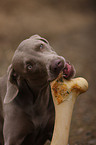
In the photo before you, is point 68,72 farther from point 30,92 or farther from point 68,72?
point 30,92

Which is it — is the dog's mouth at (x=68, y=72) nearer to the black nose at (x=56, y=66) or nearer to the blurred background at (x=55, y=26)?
the black nose at (x=56, y=66)

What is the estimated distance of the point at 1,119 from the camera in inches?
114

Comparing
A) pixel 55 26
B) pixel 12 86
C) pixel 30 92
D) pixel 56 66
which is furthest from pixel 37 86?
pixel 55 26

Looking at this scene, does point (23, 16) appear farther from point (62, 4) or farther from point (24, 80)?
point (24, 80)

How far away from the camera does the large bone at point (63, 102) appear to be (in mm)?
2316

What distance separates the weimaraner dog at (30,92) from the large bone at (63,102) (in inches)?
3.3

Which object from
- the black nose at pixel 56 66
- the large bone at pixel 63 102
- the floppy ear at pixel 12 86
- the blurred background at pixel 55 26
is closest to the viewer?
the black nose at pixel 56 66

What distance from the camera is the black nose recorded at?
2213 mm

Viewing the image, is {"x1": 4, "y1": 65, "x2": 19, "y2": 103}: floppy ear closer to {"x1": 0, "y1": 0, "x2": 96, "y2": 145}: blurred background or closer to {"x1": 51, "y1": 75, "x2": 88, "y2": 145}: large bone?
{"x1": 51, "y1": 75, "x2": 88, "y2": 145}: large bone

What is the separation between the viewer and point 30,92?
2.71 metres

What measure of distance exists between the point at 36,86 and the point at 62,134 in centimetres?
57

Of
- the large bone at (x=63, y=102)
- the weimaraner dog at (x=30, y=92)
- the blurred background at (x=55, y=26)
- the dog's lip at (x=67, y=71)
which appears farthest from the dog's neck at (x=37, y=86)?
the blurred background at (x=55, y=26)

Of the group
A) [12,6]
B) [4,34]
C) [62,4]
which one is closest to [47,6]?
[62,4]

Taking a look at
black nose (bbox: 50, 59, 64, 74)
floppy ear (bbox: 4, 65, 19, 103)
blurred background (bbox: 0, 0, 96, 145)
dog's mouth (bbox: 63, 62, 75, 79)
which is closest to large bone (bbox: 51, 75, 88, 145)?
dog's mouth (bbox: 63, 62, 75, 79)
